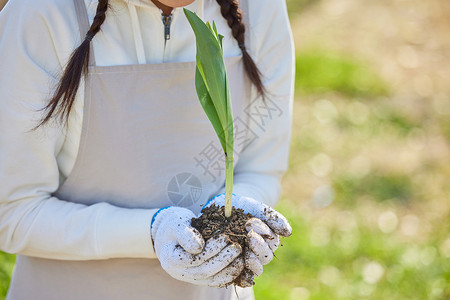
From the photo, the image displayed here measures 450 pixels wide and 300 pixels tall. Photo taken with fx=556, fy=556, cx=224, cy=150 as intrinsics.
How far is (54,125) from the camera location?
1.20m

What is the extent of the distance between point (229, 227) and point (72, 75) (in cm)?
46

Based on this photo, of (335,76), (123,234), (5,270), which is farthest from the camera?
(335,76)

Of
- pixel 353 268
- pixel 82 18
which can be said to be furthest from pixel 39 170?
pixel 353 268

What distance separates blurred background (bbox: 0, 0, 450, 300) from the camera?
258 cm

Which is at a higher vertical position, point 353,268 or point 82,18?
point 82,18

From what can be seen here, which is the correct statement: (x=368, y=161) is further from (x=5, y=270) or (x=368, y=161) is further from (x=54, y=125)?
(x=54, y=125)

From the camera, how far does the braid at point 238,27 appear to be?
1331 millimetres

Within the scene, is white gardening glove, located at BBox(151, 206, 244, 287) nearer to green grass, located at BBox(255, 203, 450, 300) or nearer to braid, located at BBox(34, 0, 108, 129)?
braid, located at BBox(34, 0, 108, 129)

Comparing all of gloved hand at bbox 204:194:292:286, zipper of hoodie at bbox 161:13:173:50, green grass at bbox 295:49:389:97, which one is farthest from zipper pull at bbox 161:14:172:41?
green grass at bbox 295:49:389:97

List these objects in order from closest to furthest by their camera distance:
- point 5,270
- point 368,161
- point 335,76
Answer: point 5,270 → point 368,161 → point 335,76

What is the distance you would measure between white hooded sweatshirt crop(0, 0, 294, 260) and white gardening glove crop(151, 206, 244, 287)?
0.09 m

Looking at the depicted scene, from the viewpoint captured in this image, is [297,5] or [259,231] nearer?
[259,231]

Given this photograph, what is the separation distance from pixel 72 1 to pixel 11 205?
0.46 metres

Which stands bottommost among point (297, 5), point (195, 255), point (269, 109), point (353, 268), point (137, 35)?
point (353, 268)
